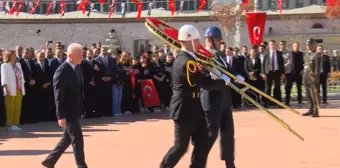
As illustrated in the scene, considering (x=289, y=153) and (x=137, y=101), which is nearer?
(x=289, y=153)

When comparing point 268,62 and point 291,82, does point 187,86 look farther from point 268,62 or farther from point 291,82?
point 291,82

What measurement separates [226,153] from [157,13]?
36.7 meters

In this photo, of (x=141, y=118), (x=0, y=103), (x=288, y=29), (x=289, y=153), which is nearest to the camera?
(x=289, y=153)

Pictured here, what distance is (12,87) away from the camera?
1357 cm

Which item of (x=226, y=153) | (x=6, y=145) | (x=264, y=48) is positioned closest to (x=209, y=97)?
(x=226, y=153)

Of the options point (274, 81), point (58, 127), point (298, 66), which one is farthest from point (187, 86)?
point (298, 66)

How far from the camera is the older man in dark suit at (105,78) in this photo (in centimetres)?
1661

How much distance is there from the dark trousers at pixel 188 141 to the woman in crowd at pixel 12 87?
6.68m

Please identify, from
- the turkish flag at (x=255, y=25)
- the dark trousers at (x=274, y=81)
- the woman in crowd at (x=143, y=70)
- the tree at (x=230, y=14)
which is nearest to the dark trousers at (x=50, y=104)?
the woman in crowd at (x=143, y=70)

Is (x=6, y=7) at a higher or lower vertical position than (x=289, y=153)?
higher

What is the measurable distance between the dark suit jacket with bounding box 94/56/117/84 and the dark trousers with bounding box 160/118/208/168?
355 inches

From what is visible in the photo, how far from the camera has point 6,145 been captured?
11570 millimetres

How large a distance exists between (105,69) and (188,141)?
30.5 feet

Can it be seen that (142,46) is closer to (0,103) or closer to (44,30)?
(44,30)
